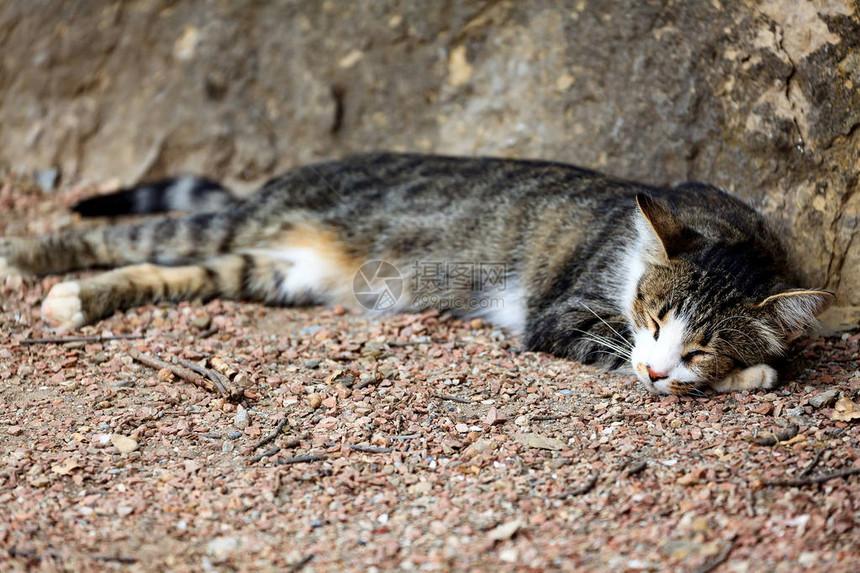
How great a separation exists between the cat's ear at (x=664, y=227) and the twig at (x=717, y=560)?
1446mm

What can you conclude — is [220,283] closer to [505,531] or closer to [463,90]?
[463,90]

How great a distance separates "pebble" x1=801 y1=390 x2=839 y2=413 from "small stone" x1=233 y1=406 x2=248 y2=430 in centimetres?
233

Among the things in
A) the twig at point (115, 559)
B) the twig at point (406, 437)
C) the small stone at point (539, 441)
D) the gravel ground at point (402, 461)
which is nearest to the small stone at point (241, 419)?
the gravel ground at point (402, 461)

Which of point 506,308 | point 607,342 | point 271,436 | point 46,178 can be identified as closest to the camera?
point 271,436

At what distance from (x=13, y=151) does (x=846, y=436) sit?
18.7ft

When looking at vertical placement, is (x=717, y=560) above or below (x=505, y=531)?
above

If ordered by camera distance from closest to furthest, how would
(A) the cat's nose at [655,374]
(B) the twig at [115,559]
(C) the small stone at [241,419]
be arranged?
(B) the twig at [115,559] → (C) the small stone at [241,419] → (A) the cat's nose at [655,374]

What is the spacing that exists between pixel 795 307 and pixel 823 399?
40cm

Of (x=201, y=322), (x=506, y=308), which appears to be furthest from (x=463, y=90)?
(x=201, y=322)

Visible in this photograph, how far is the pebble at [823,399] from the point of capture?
316cm

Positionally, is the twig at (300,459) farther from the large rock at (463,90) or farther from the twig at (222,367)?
the large rock at (463,90)

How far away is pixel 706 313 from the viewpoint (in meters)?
3.31

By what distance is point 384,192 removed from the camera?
4.57 m

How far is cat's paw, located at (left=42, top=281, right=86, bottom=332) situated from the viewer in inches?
155
